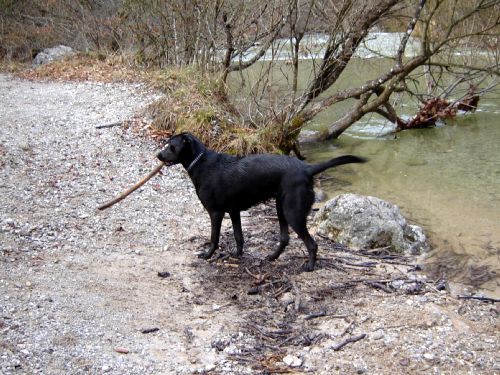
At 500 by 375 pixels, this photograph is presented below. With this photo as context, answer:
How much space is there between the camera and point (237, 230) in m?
6.54

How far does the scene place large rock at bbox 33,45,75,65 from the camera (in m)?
18.8

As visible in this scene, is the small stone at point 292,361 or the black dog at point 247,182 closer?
the small stone at point 292,361

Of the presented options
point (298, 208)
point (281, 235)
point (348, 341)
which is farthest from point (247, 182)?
point (348, 341)

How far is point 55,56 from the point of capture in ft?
62.2

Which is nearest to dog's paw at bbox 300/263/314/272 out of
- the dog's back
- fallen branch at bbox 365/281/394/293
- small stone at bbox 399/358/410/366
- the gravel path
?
fallen branch at bbox 365/281/394/293

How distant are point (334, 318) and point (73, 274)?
Result: 8.14 ft

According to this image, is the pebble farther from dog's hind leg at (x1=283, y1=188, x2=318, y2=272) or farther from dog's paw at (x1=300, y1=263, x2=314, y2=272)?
dog's hind leg at (x1=283, y1=188, x2=318, y2=272)

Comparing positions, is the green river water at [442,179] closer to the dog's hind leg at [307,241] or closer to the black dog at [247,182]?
the dog's hind leg at [307,241]

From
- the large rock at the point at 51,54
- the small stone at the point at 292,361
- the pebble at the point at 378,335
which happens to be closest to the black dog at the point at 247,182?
the pebble at the point at 378,335

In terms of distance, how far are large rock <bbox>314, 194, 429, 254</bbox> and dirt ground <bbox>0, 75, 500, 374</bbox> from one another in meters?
0.27

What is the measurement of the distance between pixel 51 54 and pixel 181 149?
14.7 m

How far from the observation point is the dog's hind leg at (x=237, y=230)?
21.3ft

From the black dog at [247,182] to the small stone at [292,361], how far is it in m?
1.76

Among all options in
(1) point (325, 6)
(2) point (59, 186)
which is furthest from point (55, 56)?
(2) point (59, 186)
